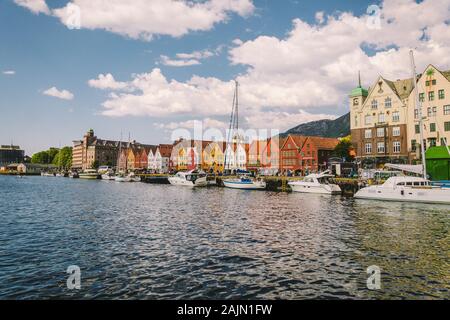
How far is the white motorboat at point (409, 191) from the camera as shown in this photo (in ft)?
145

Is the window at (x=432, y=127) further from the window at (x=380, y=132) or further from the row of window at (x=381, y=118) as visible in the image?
the window at (x=380, y=132)

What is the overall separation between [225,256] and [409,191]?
38.8 meters

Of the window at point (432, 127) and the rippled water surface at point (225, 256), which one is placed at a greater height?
the window at point (432, 127)

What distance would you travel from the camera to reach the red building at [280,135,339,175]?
97.2 m

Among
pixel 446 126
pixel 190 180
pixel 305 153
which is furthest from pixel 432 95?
pixel 190 180

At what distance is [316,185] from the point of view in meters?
62.4

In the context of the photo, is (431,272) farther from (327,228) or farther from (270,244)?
(327,228)

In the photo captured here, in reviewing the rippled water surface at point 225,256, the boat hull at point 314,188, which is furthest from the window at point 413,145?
the rippled water surface at point 225,256

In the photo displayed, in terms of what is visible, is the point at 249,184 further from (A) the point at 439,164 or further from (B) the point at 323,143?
(B) the point at 323,143

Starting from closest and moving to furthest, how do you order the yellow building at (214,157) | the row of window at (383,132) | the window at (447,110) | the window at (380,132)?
the window at (447,110), the row of window at (383,132), the window at (380,132), the yellow building at (214,157)

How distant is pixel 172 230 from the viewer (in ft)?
86.3

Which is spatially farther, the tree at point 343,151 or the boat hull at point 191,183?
the tree at point 343,151

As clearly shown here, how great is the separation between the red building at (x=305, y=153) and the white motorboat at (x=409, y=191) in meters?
44.1

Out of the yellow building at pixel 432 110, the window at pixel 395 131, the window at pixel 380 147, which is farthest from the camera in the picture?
the window at pixel 380 147
